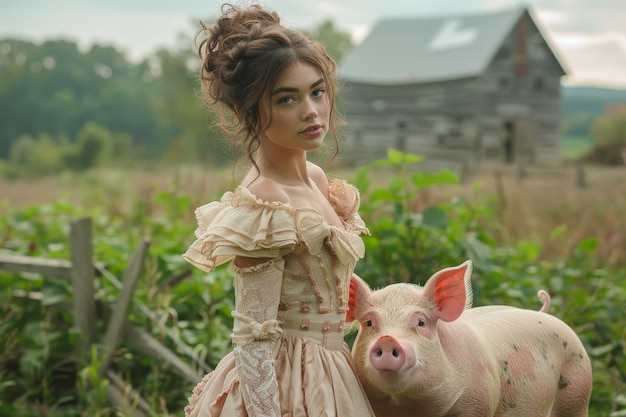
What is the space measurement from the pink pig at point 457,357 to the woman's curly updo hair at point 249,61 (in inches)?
21.4

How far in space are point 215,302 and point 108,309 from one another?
598mm

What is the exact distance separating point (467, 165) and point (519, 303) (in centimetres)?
1030

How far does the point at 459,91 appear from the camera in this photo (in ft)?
61.6

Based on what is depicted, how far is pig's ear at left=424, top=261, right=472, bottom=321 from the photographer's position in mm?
1945

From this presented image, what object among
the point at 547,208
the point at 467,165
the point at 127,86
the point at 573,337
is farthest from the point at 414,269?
the point at 127,86

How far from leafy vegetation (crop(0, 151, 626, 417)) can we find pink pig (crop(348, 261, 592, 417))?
4.58ft

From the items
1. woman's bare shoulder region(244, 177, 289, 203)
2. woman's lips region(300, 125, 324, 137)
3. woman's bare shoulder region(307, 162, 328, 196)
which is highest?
woman's lips region(300, 125, 324, 137)

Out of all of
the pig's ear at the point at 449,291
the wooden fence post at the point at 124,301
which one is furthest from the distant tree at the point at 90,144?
the pig's ear at the point at 449,291

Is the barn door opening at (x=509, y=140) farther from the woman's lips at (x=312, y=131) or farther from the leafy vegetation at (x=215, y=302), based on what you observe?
the woman's lips at (x=312, y=131)

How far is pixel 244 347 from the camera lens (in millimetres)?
1878

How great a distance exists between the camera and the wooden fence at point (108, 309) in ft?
12.6

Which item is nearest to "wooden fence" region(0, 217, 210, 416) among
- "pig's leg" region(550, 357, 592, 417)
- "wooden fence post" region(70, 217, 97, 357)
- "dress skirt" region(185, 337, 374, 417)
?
"wooden fence post" region(70, 217, 97, 357)

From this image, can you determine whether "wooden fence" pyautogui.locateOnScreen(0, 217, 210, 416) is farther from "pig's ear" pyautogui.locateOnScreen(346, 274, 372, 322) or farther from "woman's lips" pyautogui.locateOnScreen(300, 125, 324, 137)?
"woman's lips" pyautogui.locateOnScreen(300, 125, 324, 137)

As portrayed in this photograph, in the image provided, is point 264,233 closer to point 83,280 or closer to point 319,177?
point 319,177
